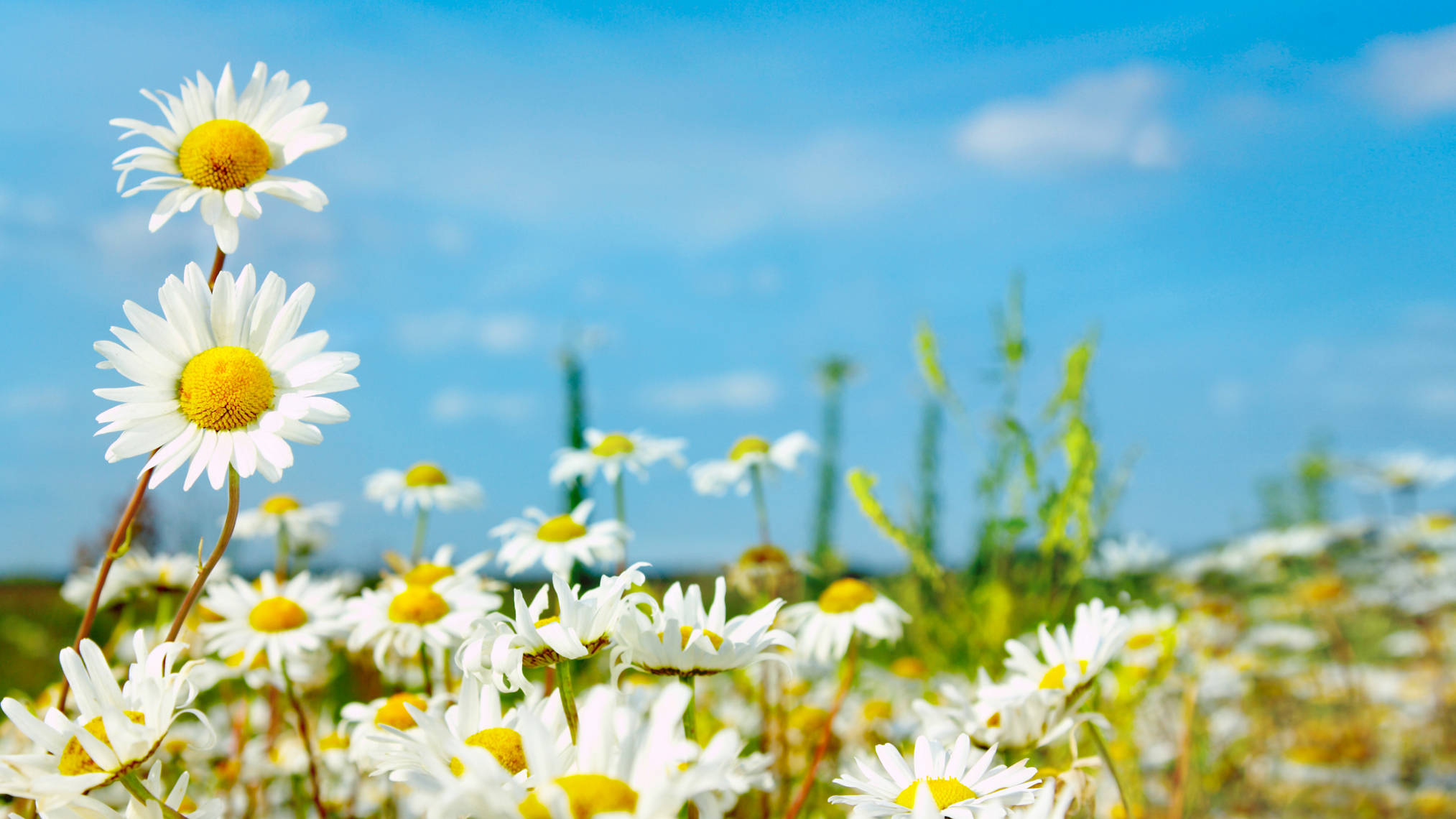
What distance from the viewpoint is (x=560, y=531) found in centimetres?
236

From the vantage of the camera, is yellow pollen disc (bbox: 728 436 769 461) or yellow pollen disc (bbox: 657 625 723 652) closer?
yellow pollen disc (bbox: 657 625 723 652)

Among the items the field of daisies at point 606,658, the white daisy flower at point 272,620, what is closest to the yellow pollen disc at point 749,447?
the field of daisies at point 606,658

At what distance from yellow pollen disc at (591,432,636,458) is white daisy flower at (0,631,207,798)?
1.68m

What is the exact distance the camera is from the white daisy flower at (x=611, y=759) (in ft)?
2.54

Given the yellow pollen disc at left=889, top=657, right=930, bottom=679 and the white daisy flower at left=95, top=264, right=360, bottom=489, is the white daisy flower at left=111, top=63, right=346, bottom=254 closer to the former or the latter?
the white daisy flower at left=95, top=264, right=360, bottom=489

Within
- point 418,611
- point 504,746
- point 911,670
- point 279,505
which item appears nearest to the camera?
point 504,746

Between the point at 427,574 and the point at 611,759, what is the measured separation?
1.20 m

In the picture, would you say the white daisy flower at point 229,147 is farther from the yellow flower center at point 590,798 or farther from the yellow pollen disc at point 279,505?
the yellow pollen disc at point 279,505

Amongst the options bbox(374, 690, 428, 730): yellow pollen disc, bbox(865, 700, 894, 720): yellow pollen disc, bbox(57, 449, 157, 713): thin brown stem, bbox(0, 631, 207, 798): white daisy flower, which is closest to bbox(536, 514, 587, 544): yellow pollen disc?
bbox(374, 690, 428, 730): yellow pollen disc

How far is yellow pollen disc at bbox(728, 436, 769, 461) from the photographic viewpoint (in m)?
3.04

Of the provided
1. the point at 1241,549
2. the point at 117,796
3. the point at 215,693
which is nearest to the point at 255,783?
the point at 117,796

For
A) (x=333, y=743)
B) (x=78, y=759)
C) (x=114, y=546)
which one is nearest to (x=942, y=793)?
(x=78, y=759)

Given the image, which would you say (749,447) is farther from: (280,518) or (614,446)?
(280,518)

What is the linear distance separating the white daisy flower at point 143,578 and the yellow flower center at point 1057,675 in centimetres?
181
